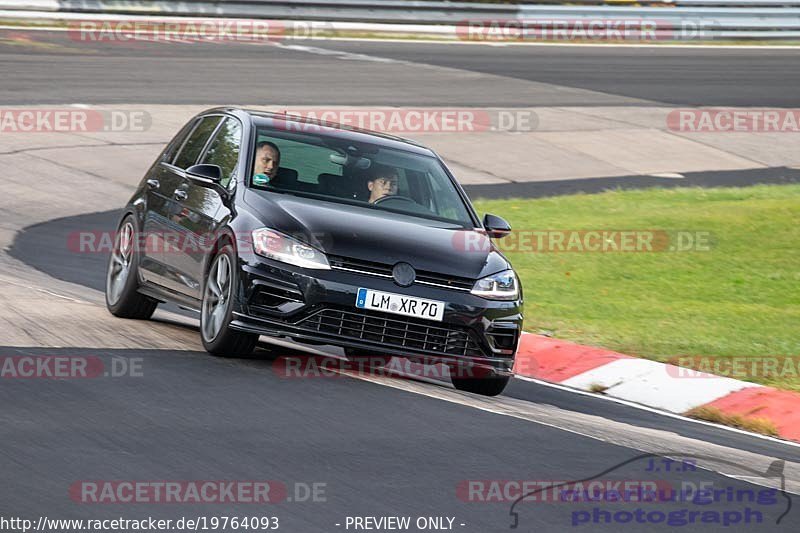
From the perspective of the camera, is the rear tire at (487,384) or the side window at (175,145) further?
the side window at (175,145)

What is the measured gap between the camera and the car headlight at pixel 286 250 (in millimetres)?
8672

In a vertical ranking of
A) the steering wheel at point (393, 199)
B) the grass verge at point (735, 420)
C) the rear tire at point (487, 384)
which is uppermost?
the steering wheel at point (393, 199)

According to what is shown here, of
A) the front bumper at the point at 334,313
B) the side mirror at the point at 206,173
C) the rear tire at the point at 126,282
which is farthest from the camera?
the rear tire at the point at 126,282

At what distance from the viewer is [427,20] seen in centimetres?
3553

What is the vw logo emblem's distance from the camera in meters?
8.71

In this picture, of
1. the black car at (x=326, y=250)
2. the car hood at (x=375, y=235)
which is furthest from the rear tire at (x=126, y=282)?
the car hood at (x=375, y=235)

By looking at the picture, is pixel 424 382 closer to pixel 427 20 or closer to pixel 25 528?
pixel 25 528

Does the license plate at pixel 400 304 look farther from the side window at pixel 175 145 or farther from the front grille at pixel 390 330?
the side window at pixel 175 145

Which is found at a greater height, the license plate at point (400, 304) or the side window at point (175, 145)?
the side window at point (175, 145)

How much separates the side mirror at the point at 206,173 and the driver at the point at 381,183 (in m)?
0.99

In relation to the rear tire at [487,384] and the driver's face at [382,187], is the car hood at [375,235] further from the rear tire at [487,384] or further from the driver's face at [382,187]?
the rear tire at [487,384]

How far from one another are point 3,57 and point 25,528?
22.7 meters

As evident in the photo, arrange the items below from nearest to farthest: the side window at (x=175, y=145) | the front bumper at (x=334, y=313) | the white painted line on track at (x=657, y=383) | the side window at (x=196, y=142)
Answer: the front bumper at (x=334, y=313) → the white painted line on track at (x=657, y=383) → the side window at (x=196, y=142) → the side window at (x=175, y=145)

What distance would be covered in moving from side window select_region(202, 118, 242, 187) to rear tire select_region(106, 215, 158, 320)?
981mm
